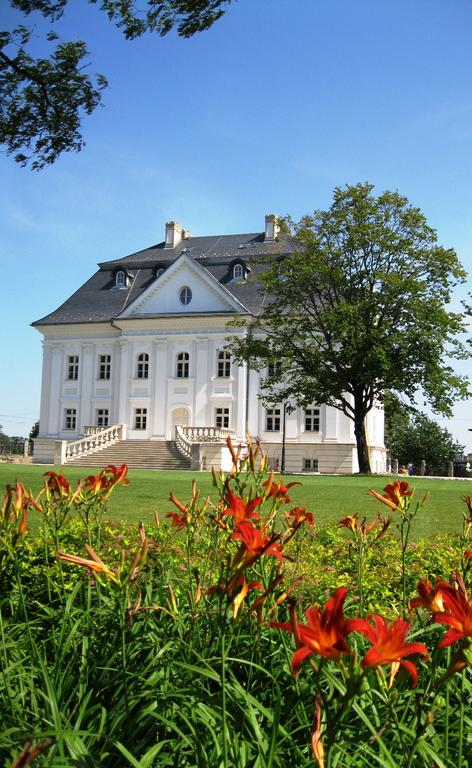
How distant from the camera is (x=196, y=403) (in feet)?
150

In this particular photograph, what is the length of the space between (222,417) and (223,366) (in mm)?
3242

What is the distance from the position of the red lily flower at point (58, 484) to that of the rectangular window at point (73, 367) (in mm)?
46592

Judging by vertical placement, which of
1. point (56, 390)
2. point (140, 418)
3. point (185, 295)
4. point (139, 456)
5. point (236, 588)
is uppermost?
point (185, 295)

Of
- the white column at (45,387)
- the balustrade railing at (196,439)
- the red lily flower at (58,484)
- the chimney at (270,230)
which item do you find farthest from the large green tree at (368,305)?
the red lily flower at (58,484)

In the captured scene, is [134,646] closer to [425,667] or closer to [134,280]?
[425,667]

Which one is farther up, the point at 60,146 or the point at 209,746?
the point at 60,146

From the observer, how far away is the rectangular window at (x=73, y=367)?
162ft

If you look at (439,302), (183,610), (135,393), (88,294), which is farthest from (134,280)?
(183,610)

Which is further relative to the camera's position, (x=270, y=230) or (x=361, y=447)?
(x=270, y=230)

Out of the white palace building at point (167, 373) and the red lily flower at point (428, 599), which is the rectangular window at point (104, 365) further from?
the red lily flower at point (428, 599)

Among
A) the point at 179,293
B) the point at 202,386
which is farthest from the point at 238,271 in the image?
the point at 202,386

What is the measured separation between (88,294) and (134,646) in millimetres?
49866

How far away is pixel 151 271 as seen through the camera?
50156 mm

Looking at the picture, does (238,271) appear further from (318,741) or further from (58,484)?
(318,741)
